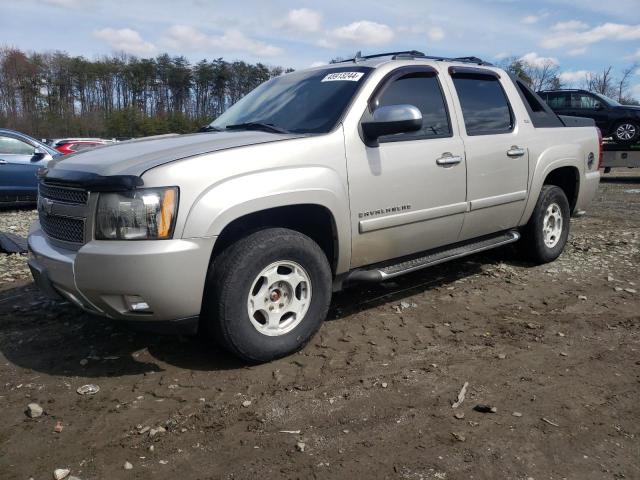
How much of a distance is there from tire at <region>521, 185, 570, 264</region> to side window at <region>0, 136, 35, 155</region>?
344 inches

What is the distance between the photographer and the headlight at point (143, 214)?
9.07 ft

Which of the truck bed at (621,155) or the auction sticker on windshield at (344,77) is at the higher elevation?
the auction sticker on windshield at (344,77)

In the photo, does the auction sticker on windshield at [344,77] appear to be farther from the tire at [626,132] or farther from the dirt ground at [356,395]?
the tire at [626,132]

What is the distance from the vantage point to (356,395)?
2.90 metres

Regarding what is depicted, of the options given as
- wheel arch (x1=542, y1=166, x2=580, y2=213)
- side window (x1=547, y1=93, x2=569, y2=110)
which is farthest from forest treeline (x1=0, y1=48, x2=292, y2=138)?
wheel arch (x1=542, y1=166, x2=580, y2=213)

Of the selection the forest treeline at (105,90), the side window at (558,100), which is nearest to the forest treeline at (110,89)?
the forest treeline at (105,90)

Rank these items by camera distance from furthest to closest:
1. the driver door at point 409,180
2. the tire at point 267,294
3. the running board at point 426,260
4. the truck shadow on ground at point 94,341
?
the running board at point 426,260, the driver door at point 409,180, the truck shadow on ground at point 94,341, the tire at point 267,294

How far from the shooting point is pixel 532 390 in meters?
2.94

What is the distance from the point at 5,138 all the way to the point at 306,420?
9.35 m

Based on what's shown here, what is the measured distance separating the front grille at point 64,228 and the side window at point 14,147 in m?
7.44

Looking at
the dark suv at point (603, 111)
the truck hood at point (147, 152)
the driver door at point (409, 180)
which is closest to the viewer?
the truck hood at point (147, 152)

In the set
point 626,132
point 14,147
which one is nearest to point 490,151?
point 14,147

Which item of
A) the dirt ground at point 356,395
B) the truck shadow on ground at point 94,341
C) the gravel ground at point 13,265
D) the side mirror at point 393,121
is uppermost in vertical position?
the side mirror at point 393,121

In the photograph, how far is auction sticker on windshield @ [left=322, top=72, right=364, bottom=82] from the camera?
3.82 meters
